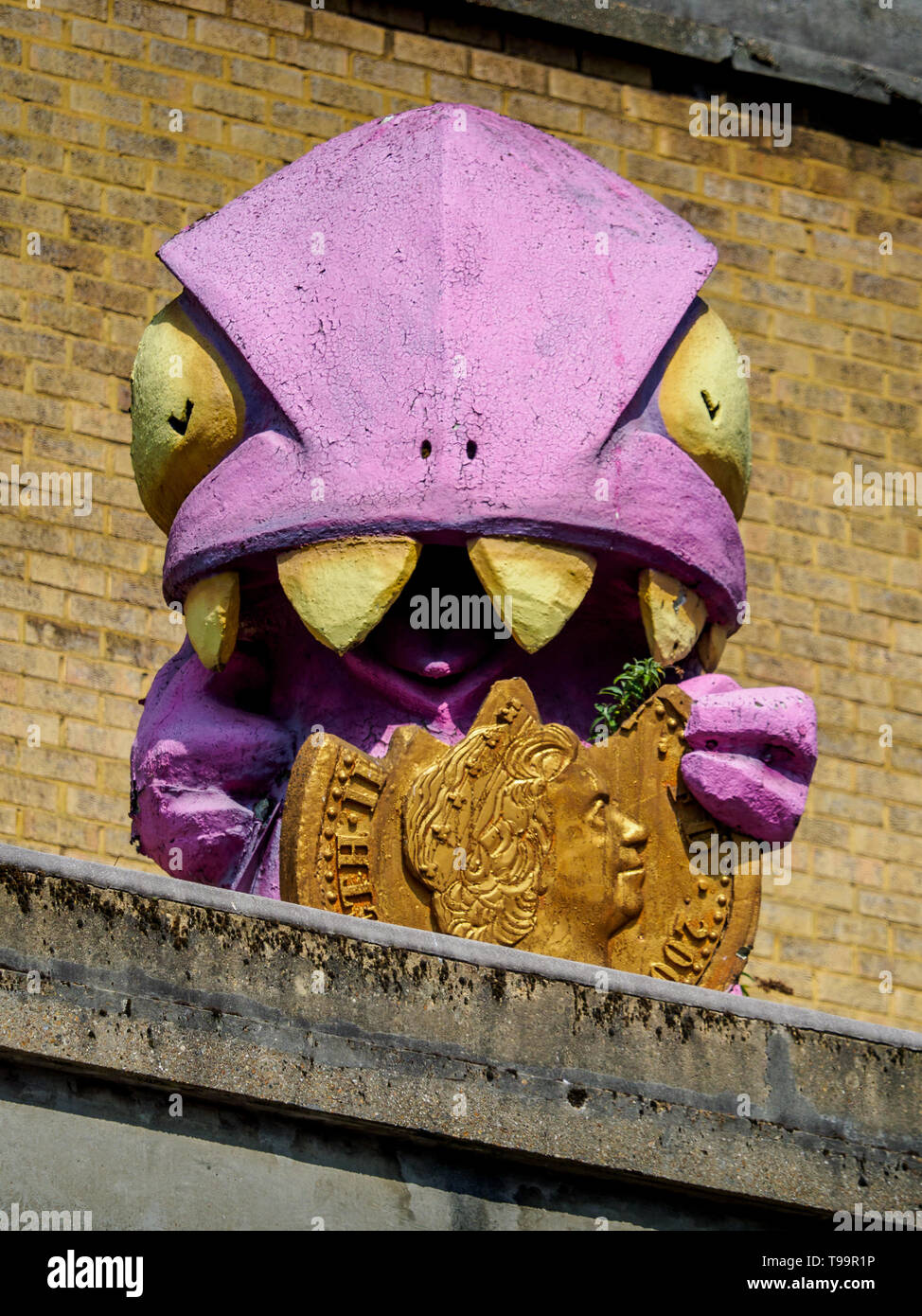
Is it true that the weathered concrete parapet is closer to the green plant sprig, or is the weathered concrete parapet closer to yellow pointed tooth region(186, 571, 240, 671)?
the green plant sprig

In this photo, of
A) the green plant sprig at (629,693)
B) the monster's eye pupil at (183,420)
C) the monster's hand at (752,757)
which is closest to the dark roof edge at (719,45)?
the monster's eye pupil at (183,420)

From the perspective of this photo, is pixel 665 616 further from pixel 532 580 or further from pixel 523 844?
pixel 523 844

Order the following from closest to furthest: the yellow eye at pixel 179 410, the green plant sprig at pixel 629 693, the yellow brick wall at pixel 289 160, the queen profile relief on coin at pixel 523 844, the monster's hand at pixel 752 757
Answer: the queen profile relief on coin at pixel 523 844 → the monster's hand at pixel 752 757 → the green plant sprig at pixel 629 693 → the yellow eye at pixel 179 410 → the yellow brick wall at pixel 289 160

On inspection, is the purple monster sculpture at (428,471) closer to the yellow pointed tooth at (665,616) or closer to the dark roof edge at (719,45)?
the yellow pointed tooth at (665,616)

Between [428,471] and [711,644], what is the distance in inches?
35.2

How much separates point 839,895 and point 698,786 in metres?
4.47

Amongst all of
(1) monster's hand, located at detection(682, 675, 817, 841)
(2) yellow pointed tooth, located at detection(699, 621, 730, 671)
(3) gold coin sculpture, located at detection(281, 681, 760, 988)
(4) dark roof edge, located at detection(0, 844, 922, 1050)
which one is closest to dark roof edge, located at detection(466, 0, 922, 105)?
(2) yellow pointed tooth, located at detection(699, 621, 730, 671)

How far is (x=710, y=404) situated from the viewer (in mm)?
6699

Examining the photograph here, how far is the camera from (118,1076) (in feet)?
16.2

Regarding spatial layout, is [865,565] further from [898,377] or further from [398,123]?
[398,123]

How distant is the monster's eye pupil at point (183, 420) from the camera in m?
6.67

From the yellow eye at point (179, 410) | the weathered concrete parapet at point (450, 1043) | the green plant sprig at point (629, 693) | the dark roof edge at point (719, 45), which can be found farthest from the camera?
the dark roof edge at point (719, 45)

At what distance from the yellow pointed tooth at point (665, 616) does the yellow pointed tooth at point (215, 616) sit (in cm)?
88
